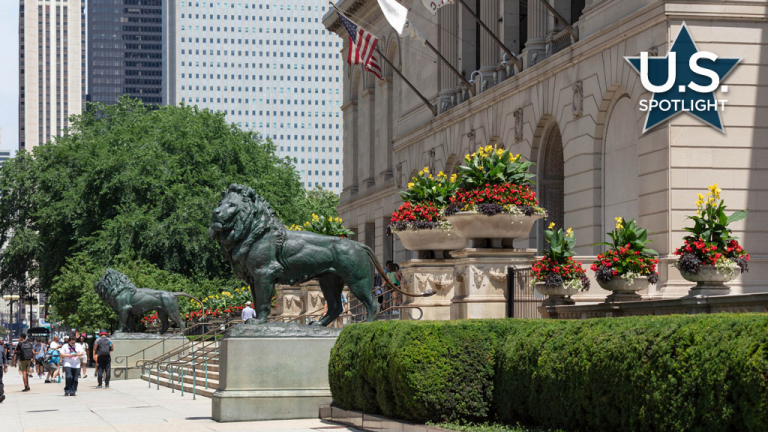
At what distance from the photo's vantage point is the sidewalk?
1770 centimetres

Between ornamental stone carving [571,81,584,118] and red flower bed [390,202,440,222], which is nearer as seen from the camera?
red flower bed [390,202,440,222]

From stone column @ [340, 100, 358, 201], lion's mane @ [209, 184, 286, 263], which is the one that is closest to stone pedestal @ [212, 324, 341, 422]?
lion's mane @ [209, 184, 286, 263]

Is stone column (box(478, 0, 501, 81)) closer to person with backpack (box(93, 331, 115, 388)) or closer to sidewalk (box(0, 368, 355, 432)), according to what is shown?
person with backpack (box(93, 331, 115, 388))

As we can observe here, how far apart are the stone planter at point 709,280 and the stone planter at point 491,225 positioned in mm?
4116

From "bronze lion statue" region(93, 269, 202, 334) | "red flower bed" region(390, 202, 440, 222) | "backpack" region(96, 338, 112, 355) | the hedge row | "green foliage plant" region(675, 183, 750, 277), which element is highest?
"red flower bed" region(390, 202, 440, 222)

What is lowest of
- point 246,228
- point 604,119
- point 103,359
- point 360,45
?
point 103,359

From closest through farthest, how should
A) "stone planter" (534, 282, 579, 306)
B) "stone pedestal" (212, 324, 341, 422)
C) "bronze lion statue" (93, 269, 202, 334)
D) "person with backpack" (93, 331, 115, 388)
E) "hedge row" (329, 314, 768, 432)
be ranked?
1. "hedge row" (329, 314, 768, 432)
2. "stone pedestal" (212, 324, 341, 422)
3. "stone planter" (534, 282, 579, 306)
4. "person with backpack" (93, 331, 115, 388)
5. "bronze lion statue" (93, 269, 202, 334)

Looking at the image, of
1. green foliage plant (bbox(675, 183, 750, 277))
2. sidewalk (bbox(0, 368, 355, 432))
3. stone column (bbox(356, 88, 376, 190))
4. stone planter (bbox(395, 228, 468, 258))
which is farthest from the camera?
stone column (bbox(356, 88, 376, 190))

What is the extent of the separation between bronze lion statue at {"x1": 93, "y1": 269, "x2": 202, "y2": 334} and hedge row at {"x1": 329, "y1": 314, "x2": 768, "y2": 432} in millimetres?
24000

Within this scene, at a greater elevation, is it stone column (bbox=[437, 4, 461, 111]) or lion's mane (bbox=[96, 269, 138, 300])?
stone column (bbox=[437, 4, 461, 111])

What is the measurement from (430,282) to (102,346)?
14651mm

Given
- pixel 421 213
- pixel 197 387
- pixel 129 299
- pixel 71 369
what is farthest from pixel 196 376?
pixel 421 213

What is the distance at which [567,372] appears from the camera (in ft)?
38.4

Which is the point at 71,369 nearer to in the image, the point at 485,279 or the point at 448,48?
the point at 485,279
